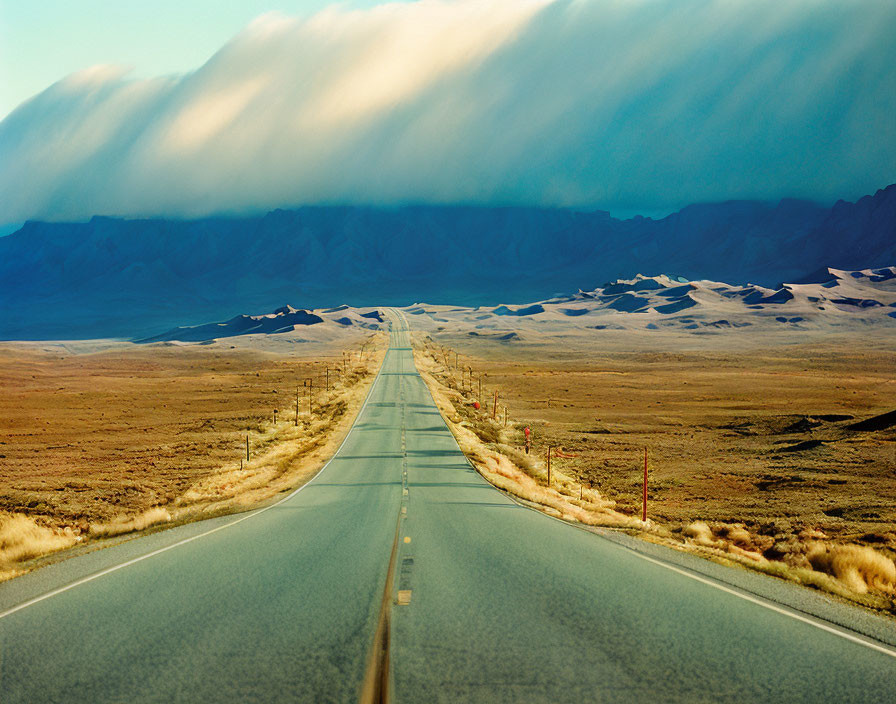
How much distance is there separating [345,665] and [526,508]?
1147 centimetres

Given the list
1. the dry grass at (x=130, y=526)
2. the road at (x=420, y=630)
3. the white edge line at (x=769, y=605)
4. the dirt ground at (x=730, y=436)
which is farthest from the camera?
the dirt ground at (x=730, y=436)

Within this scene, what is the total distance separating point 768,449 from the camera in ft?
122

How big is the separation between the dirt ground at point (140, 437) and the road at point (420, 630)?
6085mm

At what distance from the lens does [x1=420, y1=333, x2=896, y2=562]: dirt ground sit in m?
21.5

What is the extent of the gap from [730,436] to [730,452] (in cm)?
685

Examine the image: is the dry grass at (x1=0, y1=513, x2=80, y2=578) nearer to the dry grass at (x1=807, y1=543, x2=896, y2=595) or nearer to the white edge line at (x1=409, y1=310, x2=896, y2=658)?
the white edge line at (x1=409, y1=310, x2=896, y2=658)

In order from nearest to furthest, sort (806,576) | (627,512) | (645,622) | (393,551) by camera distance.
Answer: (645,622), (806,576), (393,551), (627,512)

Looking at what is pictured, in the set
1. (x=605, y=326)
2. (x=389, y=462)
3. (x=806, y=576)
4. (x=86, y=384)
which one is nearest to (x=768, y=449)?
(x=389, y=462)

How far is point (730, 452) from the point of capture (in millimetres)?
37500

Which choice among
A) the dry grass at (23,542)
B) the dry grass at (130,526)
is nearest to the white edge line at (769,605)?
the dry grass at (23,542)

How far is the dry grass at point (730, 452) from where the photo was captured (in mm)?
15117

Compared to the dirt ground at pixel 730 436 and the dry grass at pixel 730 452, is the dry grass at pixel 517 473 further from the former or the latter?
the dirt ground at pixel 730 436

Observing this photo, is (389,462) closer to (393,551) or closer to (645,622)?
(393,551)

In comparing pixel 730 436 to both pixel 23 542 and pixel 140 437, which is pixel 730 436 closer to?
pixel 140 437
